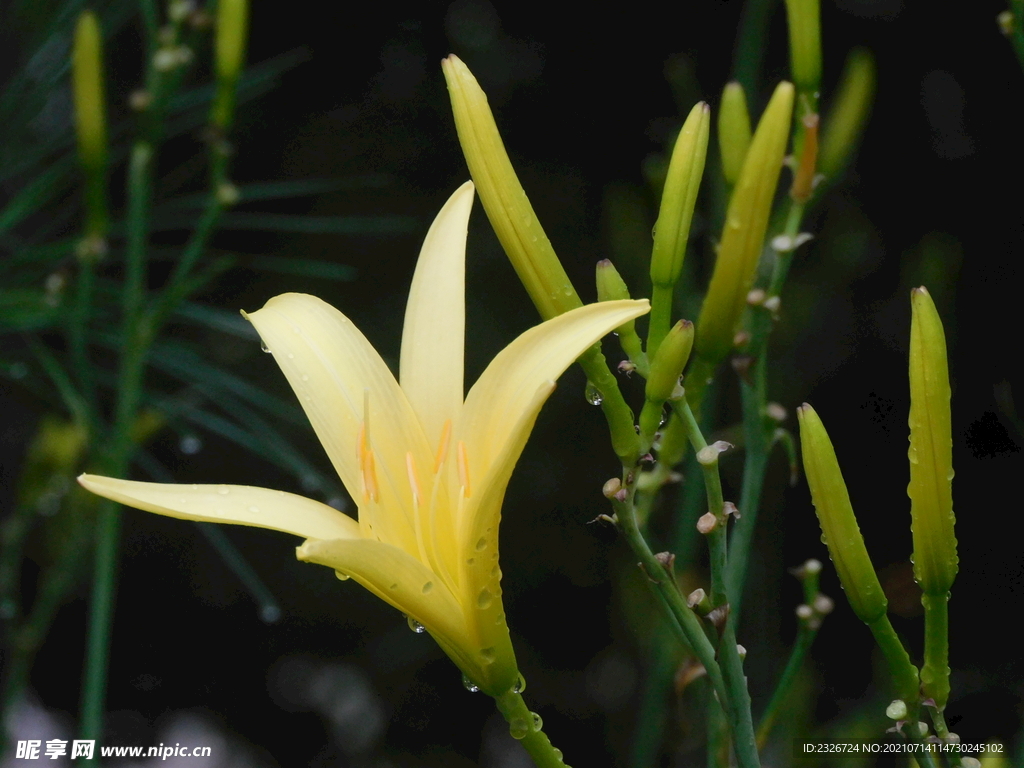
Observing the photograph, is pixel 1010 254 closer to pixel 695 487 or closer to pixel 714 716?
pixel 695 487

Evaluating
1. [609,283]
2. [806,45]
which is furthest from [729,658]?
[806,45]

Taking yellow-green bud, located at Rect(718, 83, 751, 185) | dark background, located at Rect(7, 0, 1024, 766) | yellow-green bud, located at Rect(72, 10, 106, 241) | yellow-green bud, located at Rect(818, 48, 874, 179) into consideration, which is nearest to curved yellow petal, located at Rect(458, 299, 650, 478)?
yellow-green bud, located at Rect(718, 83, 751, 185)

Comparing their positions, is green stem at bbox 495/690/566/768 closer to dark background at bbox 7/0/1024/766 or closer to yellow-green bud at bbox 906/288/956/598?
yellow-green bud at bbox 906/288/956/598

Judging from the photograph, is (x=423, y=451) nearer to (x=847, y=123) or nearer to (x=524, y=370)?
(x=524, y=370)

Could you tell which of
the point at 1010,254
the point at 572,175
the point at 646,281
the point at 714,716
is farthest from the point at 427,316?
the point at 1010,254

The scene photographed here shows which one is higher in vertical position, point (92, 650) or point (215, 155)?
point (215, 155)

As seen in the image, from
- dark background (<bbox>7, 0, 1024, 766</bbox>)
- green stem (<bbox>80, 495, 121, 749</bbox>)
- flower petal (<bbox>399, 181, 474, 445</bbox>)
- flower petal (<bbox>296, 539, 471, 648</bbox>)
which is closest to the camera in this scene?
flower petal (<bbox>296, 539, 471, 648</bbox>)

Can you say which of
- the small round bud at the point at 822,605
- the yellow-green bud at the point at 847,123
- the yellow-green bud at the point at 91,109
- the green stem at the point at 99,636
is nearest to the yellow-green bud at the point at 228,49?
the yellow-green bud at the point at 91,109
